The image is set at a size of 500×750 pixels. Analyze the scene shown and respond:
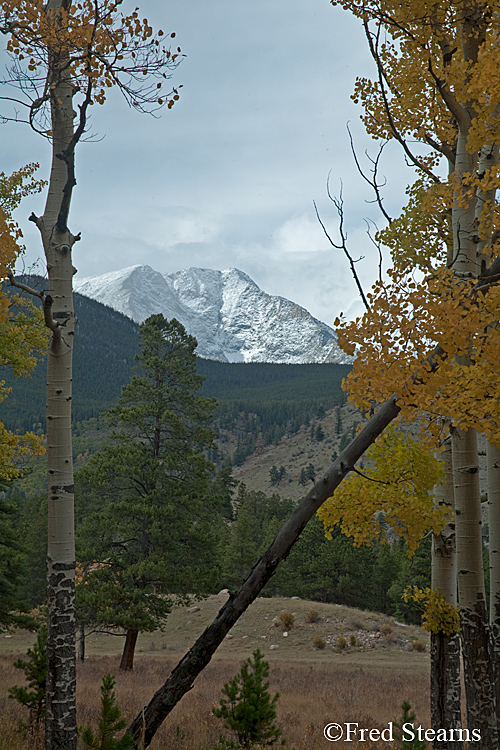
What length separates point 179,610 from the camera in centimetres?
3362

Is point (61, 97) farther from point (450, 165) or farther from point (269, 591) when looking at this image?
point (269, 591)

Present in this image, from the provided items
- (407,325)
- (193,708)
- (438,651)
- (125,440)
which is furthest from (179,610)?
(407,325)

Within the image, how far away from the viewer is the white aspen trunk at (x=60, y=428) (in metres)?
4.41

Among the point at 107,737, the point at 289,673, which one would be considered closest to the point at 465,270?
the point at 107,737

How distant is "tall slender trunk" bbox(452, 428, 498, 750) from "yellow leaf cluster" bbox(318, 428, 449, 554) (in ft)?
2.16

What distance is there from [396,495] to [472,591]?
1186 millimetres

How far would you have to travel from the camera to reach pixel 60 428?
4.89 metres

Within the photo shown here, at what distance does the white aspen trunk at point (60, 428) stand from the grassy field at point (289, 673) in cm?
115

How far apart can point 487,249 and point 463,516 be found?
249 cm

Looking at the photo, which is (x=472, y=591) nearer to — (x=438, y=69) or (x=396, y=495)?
(x=396, y=495)

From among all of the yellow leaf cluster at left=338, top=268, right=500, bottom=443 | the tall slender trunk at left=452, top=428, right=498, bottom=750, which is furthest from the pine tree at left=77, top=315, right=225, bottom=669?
the yellow leaf cluster at left=338, top=268, right=500, bottom=443

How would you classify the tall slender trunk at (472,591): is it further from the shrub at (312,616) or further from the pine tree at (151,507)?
the shrub at (312,616)

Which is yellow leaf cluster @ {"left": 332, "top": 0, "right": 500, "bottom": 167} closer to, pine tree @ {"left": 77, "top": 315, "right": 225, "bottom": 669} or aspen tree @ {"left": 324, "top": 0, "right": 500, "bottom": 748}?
aspen tree @ {"left": 324, "top": 0, "right": 500, "bottom": 748}

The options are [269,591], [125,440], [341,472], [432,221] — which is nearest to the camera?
[341,472]
